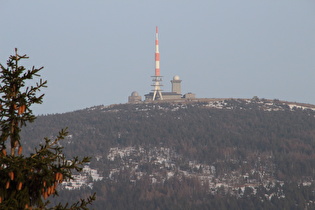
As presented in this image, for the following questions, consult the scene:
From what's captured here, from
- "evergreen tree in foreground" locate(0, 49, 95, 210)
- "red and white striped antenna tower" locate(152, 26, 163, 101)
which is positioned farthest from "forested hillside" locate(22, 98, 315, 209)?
"evergreen tree in foreground" locate(0, 49, 95, 210)

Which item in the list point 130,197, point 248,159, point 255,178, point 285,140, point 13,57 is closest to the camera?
point 13,57

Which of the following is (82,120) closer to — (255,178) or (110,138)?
(110,138)

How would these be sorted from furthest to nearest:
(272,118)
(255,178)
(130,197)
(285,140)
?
(272,118), (285,140), (255,178), (130,197)

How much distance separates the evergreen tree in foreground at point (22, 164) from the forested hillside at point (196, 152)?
4430 inches

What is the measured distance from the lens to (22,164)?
37.8ft

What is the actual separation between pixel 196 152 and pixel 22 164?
146857 mm

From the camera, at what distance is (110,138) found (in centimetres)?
16738

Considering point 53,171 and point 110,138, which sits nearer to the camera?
point 53,171

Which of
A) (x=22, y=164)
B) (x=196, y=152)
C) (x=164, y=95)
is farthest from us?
(x=164, y=95)

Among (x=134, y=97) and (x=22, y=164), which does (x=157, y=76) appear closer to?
(x=134, y=97)

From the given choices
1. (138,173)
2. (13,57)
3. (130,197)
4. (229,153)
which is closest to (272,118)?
(229,153)

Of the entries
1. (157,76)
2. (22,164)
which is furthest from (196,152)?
(22,164)

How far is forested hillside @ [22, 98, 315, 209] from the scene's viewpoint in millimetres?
Answer: 131125

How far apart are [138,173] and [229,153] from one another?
24.8 meters
